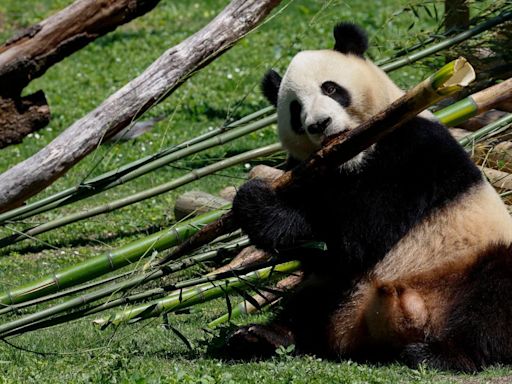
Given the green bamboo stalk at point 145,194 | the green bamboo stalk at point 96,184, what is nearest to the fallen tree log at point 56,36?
the green bamboo stalk at point 145,194

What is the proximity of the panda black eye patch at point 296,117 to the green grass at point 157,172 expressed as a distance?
113 cm

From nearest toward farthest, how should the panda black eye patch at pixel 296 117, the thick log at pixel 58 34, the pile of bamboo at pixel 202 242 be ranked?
1. the pile of bamboo at pixel 202 242
2. the panda black eye patch at pixel 296 117
3. the thick log at pixel 58 34

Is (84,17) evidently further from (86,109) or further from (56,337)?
(86,109)

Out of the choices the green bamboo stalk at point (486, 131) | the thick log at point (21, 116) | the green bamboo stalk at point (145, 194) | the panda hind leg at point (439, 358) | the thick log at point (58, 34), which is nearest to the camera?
the panda hind leg at point (439, 358)

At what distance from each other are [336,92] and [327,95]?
0.22 ft

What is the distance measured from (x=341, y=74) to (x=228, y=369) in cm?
200

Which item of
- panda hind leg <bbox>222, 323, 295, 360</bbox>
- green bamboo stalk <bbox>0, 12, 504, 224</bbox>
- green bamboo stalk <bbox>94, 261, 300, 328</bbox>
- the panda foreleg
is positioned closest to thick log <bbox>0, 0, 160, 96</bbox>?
green bamboo stalk <bbox>0, 12, 504, 224</bbox>

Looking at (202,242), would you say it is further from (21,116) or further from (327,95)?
(21,116)

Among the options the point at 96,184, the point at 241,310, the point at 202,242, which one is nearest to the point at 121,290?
the point at 202,242

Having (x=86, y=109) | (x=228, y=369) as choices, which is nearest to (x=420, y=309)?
(x=228, y=369)

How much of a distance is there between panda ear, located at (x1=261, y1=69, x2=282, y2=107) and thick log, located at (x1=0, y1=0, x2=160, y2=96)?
3.04m

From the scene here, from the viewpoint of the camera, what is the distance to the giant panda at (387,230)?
18.1 ft

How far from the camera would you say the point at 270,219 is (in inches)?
221

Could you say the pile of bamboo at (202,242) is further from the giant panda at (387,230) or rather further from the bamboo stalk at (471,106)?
the giant panda at (387,230)
